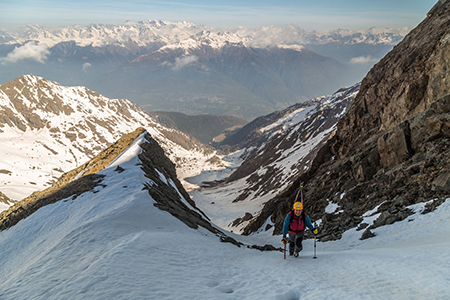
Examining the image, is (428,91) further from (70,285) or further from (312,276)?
(70,285)

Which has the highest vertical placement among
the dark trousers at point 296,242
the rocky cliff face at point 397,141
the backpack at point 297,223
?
the rocky cliff face at point 397,141

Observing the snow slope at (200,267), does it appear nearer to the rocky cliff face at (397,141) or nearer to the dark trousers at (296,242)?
the dark trousers at (296,242)

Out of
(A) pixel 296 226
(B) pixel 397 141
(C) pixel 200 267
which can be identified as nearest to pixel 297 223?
(A) pixel 296 226

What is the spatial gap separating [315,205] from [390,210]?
15.6 meters

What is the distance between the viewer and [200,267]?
518 inches

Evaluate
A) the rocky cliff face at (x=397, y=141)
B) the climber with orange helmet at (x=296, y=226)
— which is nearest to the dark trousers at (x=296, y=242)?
the climber with orange helmet at (x=296, y=226)

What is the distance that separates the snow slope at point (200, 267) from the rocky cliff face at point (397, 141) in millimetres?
3886

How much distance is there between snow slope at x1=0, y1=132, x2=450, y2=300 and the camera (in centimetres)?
928

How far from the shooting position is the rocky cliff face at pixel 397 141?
19.8m

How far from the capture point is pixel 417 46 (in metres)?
34.9

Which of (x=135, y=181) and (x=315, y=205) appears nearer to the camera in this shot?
(x=135, y=181)

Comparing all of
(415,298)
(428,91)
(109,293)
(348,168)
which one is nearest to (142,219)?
(109,293)

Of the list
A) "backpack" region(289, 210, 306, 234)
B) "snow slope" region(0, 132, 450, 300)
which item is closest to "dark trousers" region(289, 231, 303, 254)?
"backpack" region(289, 210, 306, 234)

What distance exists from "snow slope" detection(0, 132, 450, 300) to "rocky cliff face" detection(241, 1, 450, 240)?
389 cm
